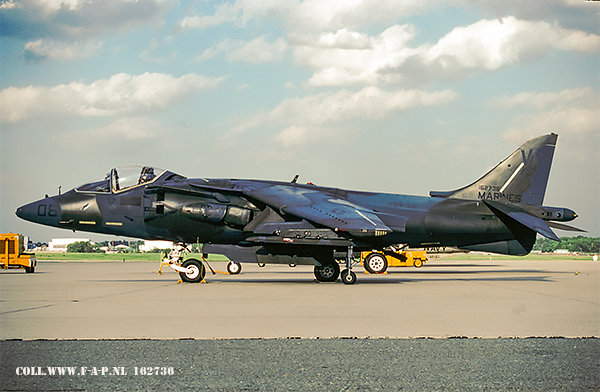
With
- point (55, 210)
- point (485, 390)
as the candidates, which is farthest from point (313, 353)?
point (55, 210)

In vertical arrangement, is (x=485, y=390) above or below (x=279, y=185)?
below

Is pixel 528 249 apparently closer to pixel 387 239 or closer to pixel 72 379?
pixel 387 239

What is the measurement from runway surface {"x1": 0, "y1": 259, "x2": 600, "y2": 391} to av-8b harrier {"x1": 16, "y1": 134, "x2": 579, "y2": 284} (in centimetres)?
611

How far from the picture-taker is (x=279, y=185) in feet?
61.9

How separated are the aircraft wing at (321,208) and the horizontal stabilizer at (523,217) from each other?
416 cm

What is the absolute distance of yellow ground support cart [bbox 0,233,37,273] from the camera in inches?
1067

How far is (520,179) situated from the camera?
20.9 meters

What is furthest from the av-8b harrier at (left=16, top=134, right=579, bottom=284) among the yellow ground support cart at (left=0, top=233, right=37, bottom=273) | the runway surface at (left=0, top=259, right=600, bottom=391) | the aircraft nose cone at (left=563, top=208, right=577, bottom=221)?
the yellow ground support cart at (left=0, top=233, right=37, bottom=273)

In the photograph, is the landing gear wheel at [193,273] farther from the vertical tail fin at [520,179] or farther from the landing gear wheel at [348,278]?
the vertical tail fin at [520,179]

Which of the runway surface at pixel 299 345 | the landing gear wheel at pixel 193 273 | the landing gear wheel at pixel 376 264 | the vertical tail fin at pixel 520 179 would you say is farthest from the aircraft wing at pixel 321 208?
the landing gear wheel at pixel 376 264

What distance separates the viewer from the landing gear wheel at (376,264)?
86.1 ft

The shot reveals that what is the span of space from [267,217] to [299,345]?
11.8 meters

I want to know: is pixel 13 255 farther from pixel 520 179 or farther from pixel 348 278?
pixel 520 179

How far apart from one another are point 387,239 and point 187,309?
985cm
